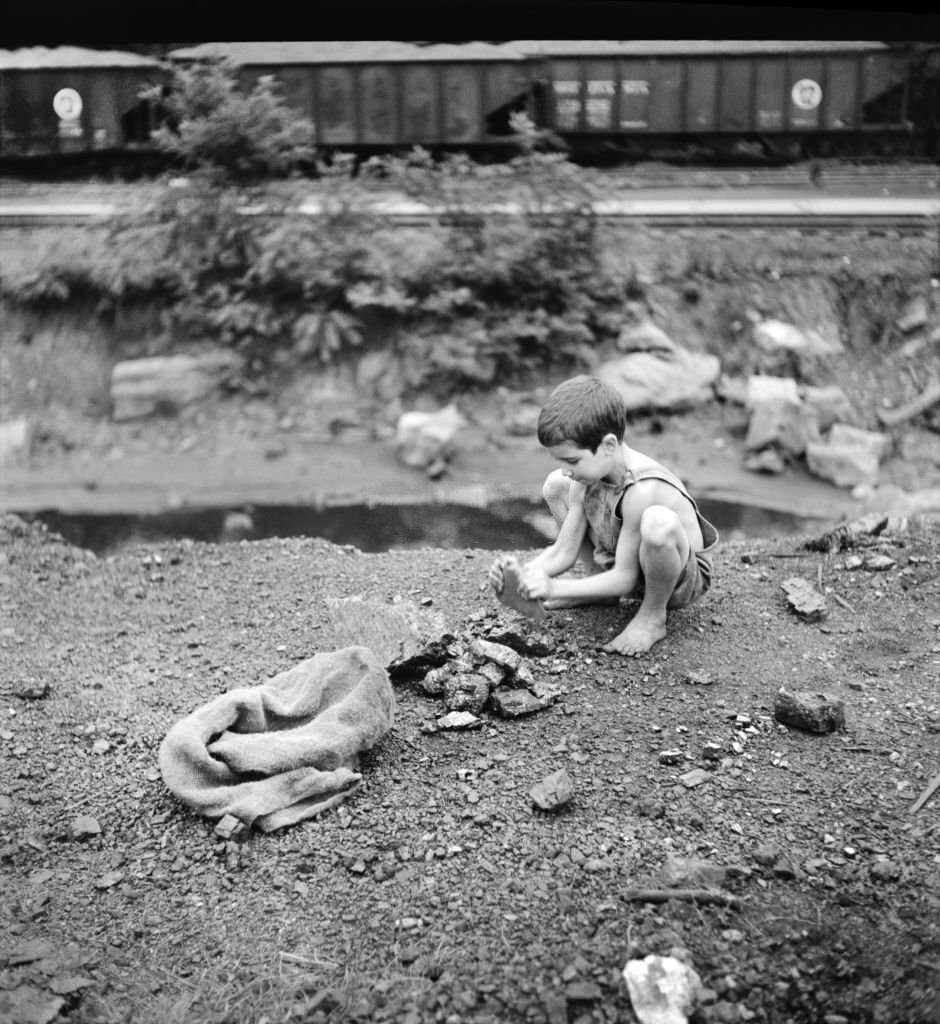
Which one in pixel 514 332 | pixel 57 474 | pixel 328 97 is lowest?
pixel 57 474

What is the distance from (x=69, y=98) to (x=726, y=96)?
2789 millimetres

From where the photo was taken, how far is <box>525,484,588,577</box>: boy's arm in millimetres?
3082

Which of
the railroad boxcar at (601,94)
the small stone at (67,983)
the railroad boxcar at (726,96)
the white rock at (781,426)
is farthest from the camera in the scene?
the white rock at (781,426)

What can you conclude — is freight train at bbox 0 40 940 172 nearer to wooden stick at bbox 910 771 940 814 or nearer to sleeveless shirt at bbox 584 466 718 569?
sleeveless shirt at bbox 584 466 718 569

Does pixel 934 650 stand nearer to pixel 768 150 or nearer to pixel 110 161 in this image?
pixel 768 150

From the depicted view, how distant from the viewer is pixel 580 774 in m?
2.50

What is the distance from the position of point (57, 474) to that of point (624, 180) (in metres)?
3.32

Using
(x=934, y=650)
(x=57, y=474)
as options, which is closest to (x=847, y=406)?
(x=934, y=650)

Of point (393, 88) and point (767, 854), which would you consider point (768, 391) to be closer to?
point (393, 88)

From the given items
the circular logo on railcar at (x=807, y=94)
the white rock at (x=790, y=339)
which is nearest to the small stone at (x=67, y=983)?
the circular logo on railcar at (x=807, y=94)

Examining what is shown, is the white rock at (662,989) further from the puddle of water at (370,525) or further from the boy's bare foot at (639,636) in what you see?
the puddle of water at (370,525)

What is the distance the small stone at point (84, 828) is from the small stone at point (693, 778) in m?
1.37

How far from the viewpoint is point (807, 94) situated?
4828mm

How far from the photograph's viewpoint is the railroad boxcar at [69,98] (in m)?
3.72
